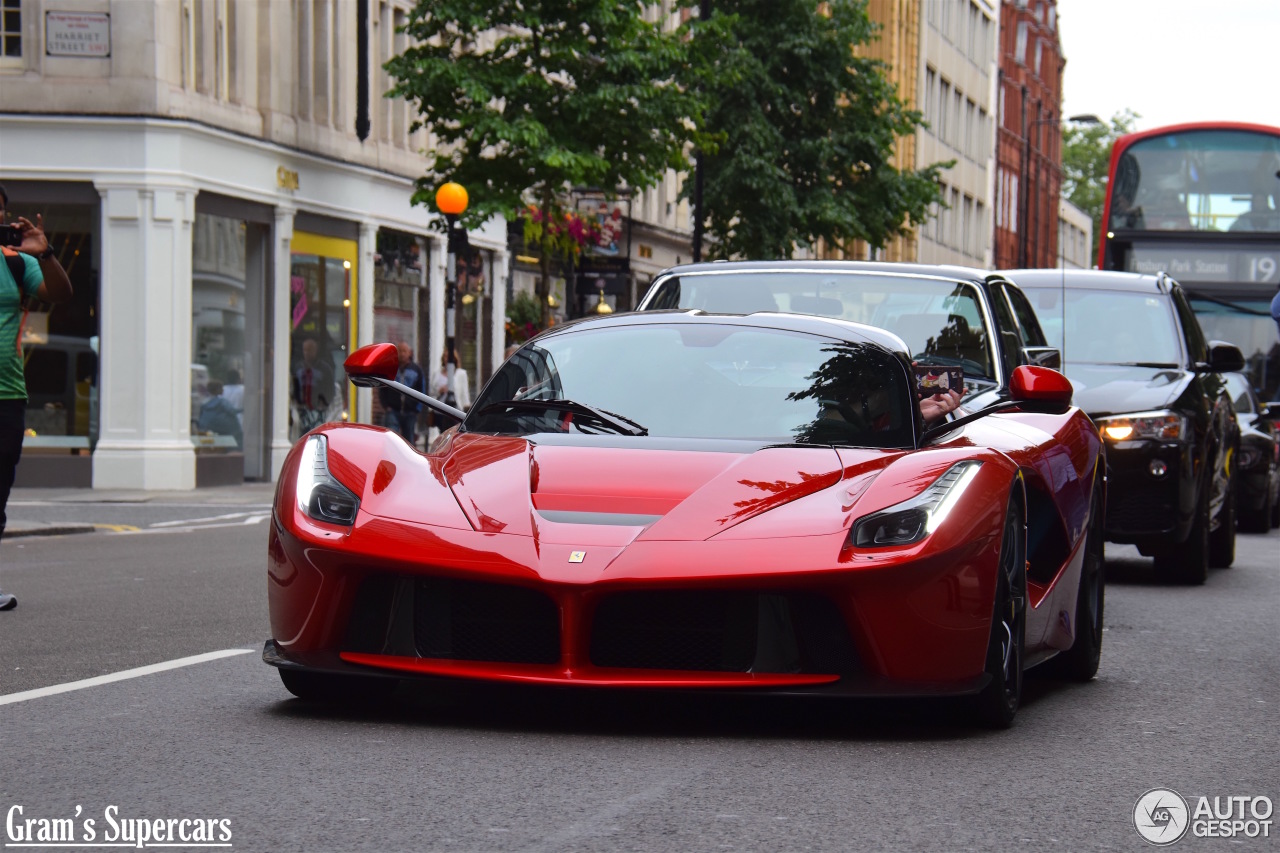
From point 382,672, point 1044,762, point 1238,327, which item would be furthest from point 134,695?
point 1238,327

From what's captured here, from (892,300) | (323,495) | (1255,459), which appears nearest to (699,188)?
(1255,459)

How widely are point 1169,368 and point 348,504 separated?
832cm

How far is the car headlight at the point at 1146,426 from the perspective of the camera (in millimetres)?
12078

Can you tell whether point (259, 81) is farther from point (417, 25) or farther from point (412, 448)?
point (412, 448)

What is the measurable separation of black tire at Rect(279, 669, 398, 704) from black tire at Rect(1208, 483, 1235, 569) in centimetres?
869

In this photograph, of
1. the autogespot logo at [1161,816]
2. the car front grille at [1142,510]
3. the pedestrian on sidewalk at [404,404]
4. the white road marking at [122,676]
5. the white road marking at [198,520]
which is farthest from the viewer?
the pedestrian on sidewalk at [404,404]

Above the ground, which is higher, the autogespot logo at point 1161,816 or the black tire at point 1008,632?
the black tire at point 1008,632

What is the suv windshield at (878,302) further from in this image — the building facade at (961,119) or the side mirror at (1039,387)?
the building facade at (961,119)

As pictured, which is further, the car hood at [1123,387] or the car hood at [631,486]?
the car hood at [1123,387]

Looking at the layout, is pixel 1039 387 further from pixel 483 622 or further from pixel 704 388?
pixel 483 622

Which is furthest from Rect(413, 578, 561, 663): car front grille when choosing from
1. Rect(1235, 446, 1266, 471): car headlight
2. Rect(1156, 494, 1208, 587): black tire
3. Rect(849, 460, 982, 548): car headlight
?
Rect(1235, 446, 1266, 471): car headlight

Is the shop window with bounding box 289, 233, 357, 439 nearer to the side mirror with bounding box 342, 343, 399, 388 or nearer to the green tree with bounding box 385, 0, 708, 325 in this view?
the green tree with bounding box 385, 0, 708, 325

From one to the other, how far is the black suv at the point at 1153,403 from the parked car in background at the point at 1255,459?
4.34m

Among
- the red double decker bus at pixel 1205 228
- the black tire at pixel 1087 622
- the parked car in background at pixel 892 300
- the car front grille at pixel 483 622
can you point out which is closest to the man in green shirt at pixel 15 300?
the parked car in background at pixel 892 300
